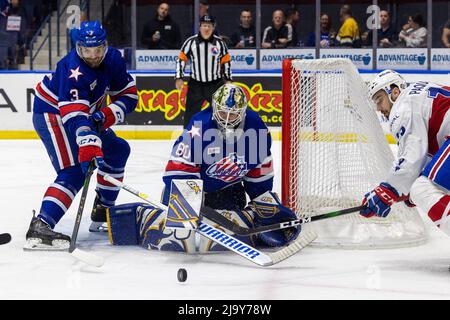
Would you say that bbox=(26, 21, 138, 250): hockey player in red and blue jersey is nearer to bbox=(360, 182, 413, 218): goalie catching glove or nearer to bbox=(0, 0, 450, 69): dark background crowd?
bbox=(360, 182, 413, 218): goalie catching glove

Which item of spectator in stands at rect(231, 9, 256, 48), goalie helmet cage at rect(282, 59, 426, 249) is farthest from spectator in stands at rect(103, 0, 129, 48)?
goalie helmet cage at rect(282, 59, 426, 249)

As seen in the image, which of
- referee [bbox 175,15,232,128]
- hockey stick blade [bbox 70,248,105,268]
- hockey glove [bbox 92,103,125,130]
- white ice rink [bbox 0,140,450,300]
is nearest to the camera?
white ice rink [bbox 0,140,450,300]

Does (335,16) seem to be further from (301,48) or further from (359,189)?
(359,189)

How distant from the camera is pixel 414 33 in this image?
354 inches

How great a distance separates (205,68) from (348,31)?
2276 millimetres

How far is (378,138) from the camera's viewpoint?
425 centimetres

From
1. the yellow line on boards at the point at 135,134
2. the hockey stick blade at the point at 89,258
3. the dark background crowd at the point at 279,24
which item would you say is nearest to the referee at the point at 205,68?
the yellow line on boards at the point at 135,134

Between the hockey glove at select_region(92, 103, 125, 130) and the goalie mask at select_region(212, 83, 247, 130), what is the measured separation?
0.56 meters

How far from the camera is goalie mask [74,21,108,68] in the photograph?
12.9 ft

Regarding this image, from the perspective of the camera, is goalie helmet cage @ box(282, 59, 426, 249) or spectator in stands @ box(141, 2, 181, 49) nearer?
goalie helmet cage @ box(282, 59, 426, 249)

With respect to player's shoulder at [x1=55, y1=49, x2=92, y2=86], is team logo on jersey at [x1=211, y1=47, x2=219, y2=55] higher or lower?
higher

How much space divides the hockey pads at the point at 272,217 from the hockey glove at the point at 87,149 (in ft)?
2.19

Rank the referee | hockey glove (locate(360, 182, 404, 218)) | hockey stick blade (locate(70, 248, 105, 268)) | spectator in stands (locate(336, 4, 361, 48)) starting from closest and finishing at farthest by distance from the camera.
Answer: hockey glove (locate(360, 182, 404, 218)) < hockey stick blade (locate(70, 248, 105, 268)) < the referee < spectator in stands (locate(336, 4, 361, 48))

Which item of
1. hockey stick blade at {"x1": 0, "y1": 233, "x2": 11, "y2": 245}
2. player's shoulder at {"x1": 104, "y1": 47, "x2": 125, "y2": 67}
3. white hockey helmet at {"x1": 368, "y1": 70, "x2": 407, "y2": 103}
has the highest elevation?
player's shoulder at {"x1": 104, "y1": 47, "x2": 125, "y2": 67}
